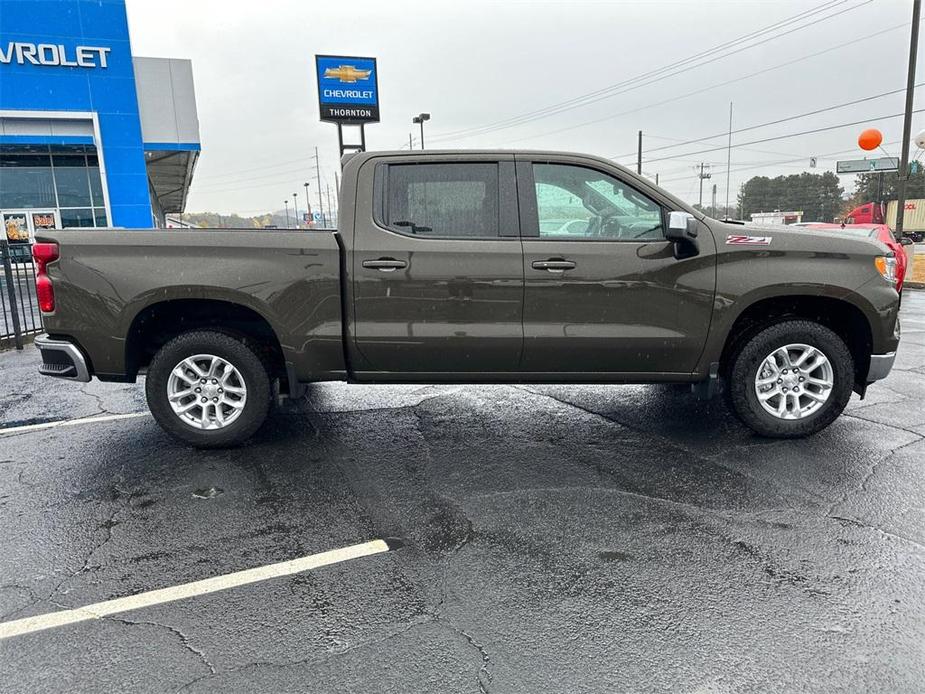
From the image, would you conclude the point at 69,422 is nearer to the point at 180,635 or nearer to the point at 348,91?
the point at 180,635

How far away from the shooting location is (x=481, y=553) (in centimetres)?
304

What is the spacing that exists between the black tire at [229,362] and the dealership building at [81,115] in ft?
77.4

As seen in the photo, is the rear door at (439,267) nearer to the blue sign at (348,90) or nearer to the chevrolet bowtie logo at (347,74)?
the blue sign at (348,90)

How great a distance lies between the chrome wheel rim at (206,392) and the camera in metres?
4.37

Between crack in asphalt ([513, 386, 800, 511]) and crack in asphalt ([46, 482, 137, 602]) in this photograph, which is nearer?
crack in asphalt ([46, 482, 137, 602])

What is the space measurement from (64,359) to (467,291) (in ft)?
9.06

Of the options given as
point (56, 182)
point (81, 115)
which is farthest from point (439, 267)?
point (56, 182)

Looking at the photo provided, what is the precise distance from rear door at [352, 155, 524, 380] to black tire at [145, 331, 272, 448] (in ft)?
2.45

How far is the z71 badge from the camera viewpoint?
4.21 m

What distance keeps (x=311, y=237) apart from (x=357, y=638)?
104 inches

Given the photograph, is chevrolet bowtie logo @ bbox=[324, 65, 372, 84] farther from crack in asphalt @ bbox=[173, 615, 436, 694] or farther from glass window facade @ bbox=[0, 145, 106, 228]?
crack in asphalt @ bbox=[173, 615, 436, 694]

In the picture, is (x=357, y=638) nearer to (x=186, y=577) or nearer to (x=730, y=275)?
(x=186, y=577)

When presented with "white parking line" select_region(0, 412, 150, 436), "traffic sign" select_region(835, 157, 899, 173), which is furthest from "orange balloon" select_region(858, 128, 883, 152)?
"white parking line" select_region(0, 412, 150, 436)

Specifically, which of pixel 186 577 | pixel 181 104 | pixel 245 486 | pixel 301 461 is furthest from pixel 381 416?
pixel 181 104
